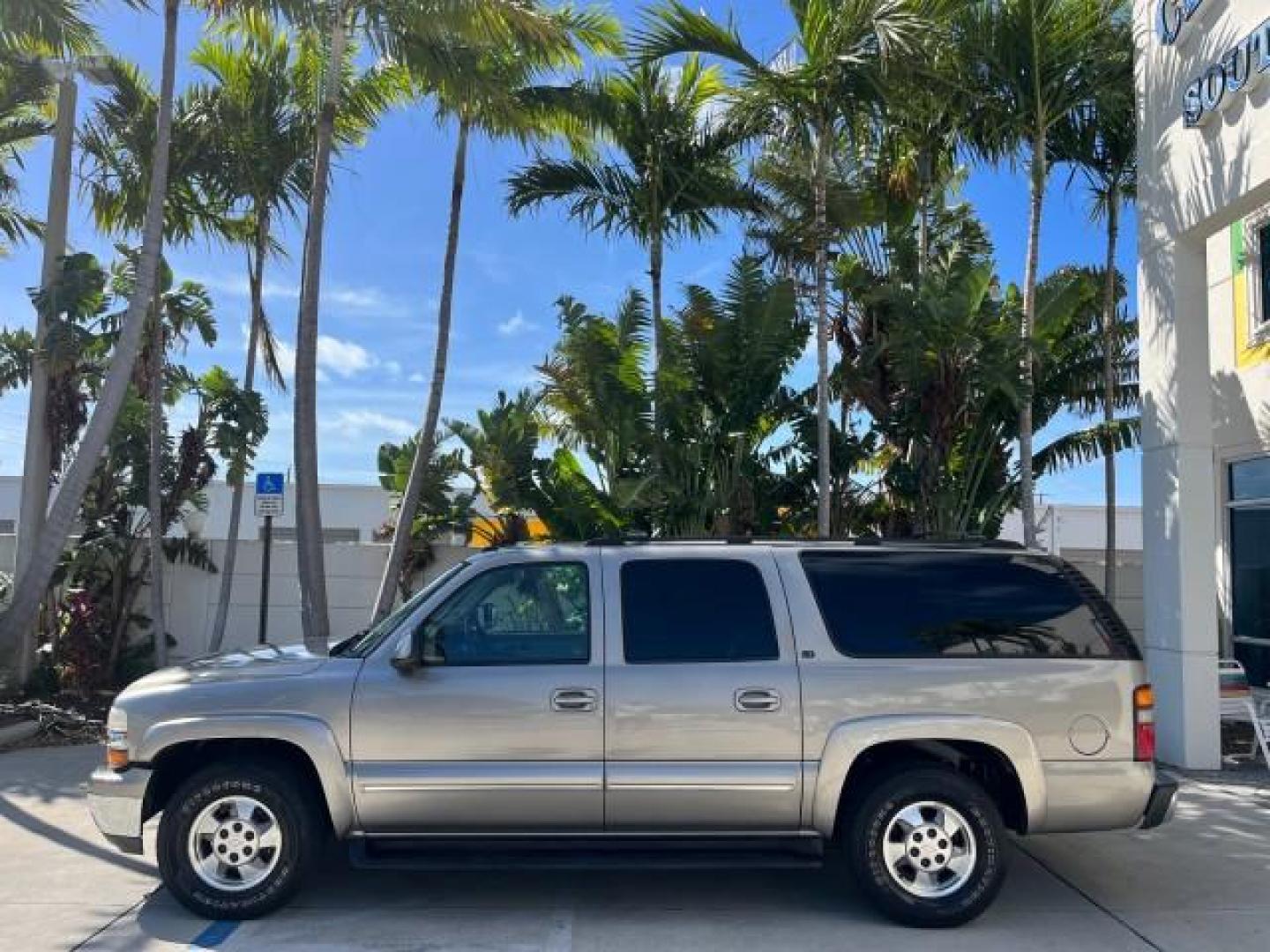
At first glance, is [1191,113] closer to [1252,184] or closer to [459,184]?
[1252,184]

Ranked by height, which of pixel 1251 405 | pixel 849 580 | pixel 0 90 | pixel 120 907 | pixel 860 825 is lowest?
pixel 120 907

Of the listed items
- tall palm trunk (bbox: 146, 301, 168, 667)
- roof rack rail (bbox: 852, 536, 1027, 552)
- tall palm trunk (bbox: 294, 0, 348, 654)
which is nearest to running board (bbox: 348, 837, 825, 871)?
roof rack rail (bbox: 852, 536, 1027, 552)

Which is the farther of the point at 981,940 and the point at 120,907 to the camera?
the point at 120,907

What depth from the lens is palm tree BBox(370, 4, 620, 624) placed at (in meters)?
11.3

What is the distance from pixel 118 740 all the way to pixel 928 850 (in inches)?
163

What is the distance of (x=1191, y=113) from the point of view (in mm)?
9359

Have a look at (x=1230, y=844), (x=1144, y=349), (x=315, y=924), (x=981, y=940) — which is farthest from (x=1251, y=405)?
(x=315, y=924)

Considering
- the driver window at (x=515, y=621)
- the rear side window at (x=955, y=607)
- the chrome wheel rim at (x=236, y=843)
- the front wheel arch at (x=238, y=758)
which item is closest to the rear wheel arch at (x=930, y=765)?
the rear side window at (x=955, y=607)

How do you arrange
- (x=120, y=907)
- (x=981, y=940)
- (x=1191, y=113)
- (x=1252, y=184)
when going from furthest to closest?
(x=1191, y=113)
(x=1252, y=184)
(x=120, y=907)
(x=981, y=940)

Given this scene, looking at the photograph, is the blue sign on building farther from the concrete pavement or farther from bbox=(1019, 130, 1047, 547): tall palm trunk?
bbox=(1019, 130, 1047, 547): tall palm trunk

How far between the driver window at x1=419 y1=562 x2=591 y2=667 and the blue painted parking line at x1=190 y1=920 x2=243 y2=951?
5.27ft

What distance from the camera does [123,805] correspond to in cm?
566

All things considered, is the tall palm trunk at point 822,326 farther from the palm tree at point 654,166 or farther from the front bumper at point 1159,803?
the front bumper at point 1159,803

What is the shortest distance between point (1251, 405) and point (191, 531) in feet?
42.2
